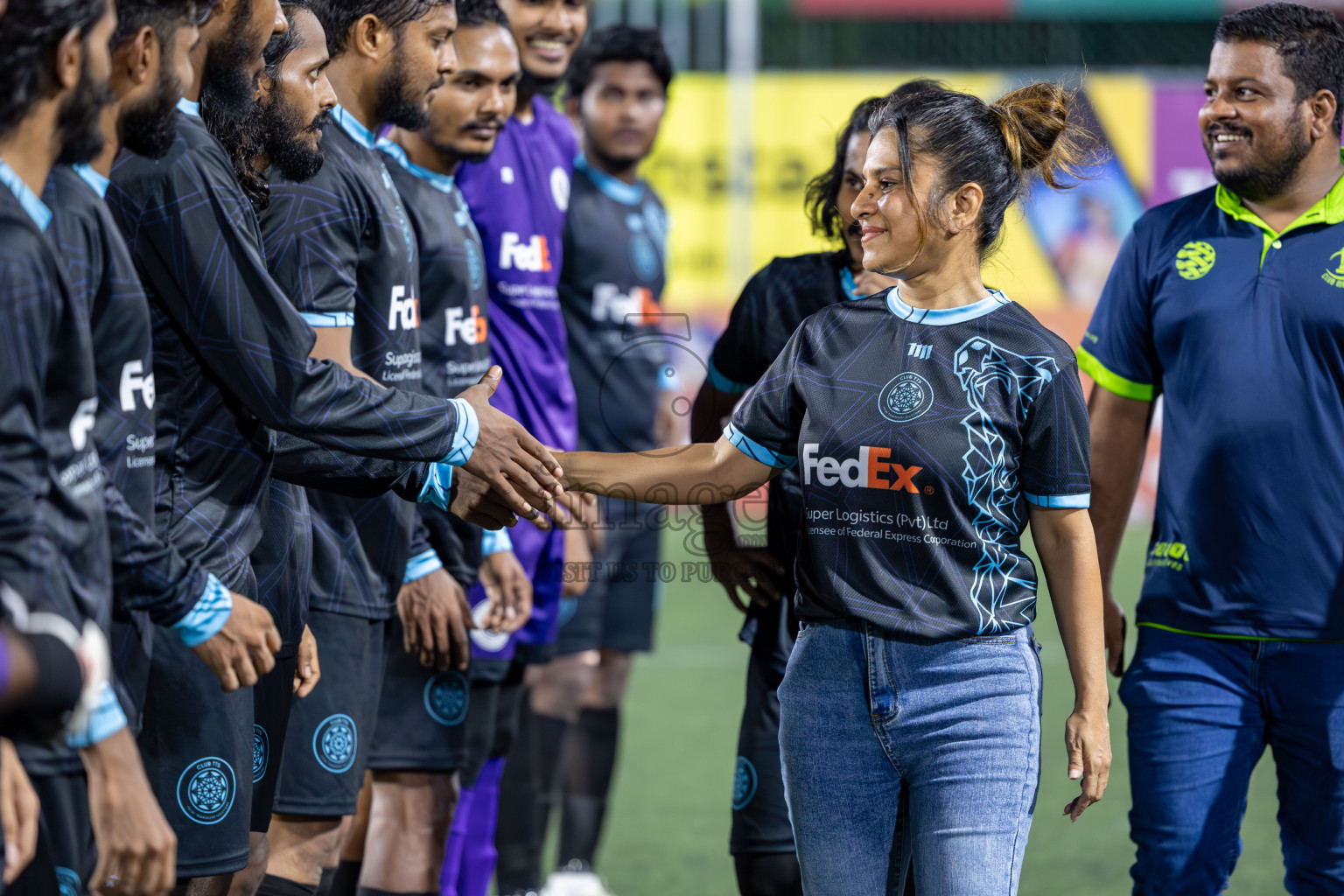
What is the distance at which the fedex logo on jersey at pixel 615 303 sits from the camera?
17.2 feet

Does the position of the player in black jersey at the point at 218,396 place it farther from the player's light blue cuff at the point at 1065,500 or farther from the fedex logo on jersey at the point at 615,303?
the fedex logo on jersey at the point at 615,303

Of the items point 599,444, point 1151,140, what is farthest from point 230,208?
point 1151,140

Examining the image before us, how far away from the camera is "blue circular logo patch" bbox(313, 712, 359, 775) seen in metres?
3.18

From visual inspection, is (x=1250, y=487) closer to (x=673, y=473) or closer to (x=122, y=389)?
(x=673, y=473)

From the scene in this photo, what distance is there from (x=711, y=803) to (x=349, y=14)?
3401 millimetres

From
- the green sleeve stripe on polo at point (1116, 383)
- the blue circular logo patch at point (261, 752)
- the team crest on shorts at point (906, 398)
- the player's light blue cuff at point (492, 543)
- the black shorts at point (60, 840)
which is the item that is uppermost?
the team crest on shorts at point (906, 398)

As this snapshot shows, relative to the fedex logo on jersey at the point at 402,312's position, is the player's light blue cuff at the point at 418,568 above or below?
below

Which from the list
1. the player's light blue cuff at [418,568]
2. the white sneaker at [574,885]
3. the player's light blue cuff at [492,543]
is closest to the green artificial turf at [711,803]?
the white sneaker at [574,885]

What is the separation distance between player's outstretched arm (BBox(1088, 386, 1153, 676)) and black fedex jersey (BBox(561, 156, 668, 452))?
87.2 inches

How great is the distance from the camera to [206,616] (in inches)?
88.9

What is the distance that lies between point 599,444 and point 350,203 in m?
2.29

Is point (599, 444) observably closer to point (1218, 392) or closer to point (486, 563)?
point (486, 563)

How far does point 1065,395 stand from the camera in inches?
98.7

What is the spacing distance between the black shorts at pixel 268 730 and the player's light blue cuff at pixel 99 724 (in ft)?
2.73
